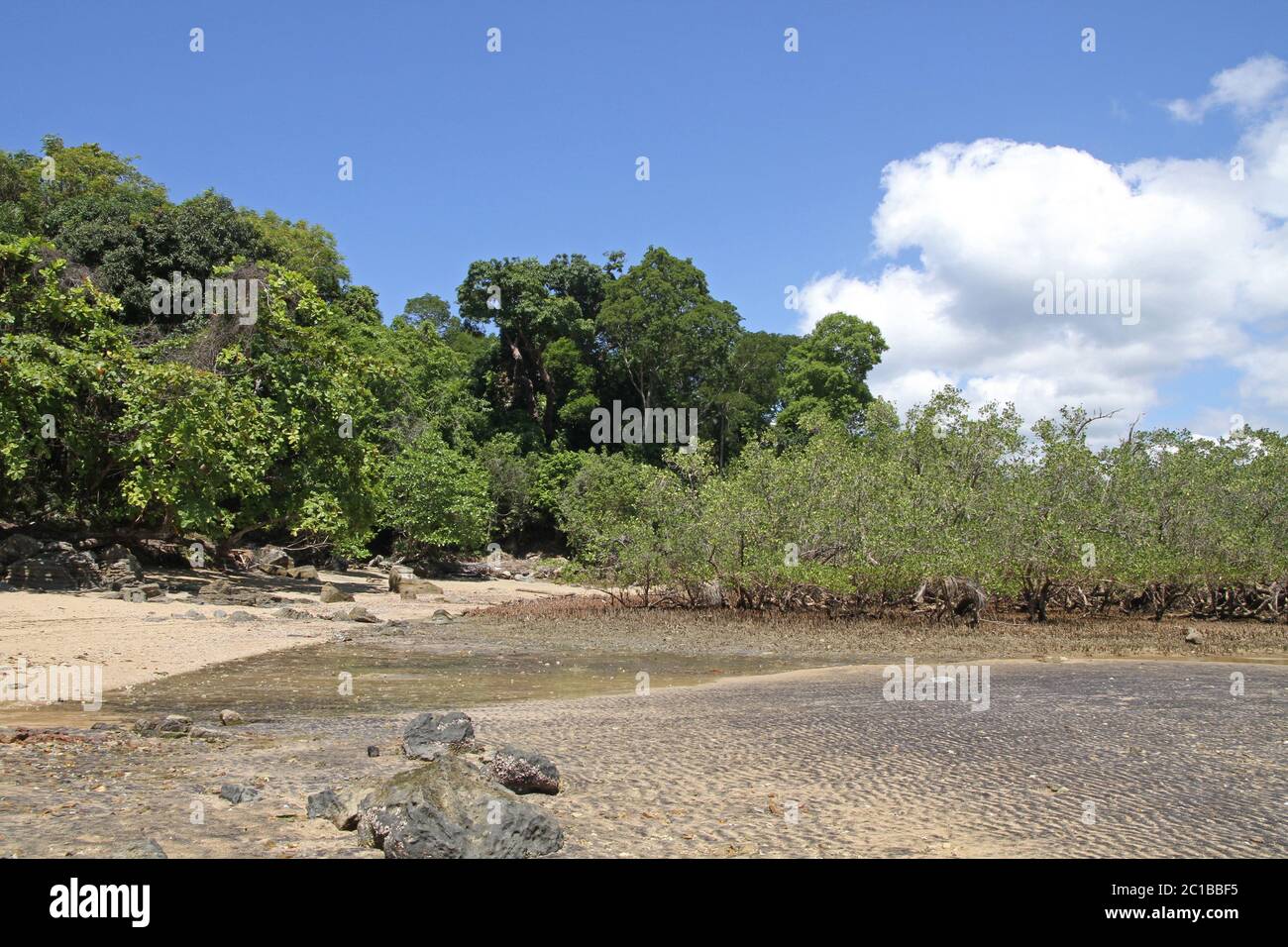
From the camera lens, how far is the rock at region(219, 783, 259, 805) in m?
6.96

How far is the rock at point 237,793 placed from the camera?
696 centimetres

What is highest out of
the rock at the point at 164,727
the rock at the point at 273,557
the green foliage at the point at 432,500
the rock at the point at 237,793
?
the green foliage at the point at 432,500

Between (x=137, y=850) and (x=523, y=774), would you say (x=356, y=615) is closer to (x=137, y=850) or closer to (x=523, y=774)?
(x=523, y=774)

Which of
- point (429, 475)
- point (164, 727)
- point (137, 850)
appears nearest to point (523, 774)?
point (137, 850)

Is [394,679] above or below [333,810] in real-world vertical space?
below

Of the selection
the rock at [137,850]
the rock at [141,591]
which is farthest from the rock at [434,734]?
the rock at [141,591]

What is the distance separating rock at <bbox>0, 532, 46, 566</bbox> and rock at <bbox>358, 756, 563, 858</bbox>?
21690 millimetres

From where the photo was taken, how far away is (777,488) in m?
28.0

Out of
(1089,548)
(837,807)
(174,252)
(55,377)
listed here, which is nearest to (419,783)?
(837,807)

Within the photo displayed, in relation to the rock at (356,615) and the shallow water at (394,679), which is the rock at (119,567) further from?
the shallow water at (394,679)

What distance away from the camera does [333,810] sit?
6.55m

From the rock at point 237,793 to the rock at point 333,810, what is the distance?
1.92ft

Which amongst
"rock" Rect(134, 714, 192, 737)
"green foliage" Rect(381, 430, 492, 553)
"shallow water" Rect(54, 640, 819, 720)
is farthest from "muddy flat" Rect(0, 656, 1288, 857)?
"green foliage" Rect(381, 430, 492, 553)

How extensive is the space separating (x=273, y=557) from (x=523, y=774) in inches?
1113
